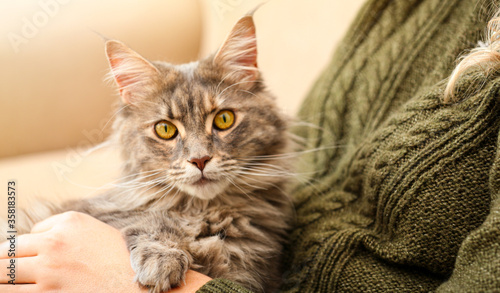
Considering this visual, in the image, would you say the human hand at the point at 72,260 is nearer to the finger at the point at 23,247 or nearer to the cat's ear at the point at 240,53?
the finger at the point at 23,247

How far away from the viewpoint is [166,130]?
1.15 m

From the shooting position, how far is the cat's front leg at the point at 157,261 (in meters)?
0.89

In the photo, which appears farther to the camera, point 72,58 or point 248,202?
point 72,58

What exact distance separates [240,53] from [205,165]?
0.41 meters

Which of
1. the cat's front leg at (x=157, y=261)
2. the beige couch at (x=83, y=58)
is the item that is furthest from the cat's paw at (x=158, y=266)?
the beige couch at (x=83, y=58)

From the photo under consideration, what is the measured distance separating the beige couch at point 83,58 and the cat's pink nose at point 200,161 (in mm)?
868

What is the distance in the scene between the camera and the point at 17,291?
0.95 metres

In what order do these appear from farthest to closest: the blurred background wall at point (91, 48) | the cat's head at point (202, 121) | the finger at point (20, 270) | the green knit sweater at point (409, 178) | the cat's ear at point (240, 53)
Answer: the blurred background wall at point (91, 48) < the cat's ear at point (240, 53) < the cat's head at point (202, 121) < the finger at point (20, 270) < the green knit sweater at point (409, 178)

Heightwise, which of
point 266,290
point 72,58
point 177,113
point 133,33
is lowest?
point 266,290

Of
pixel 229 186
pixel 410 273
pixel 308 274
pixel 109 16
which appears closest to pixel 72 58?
pixel 109 16

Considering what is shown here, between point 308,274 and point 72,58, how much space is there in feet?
4.86

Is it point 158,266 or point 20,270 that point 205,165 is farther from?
point 20,270

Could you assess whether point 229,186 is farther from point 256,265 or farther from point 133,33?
point 133,33

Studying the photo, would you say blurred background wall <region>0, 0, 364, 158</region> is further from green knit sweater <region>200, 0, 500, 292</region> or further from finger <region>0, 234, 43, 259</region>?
finger <region>0, 234, 43, 259</region>
